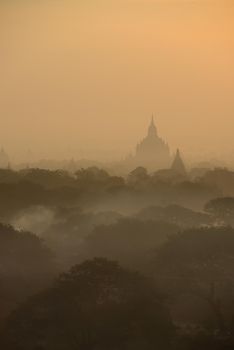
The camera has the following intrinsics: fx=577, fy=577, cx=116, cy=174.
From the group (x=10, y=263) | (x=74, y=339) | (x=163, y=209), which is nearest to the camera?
(x=74, y=339)

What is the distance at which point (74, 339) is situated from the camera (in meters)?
31.2

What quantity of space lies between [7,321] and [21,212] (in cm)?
3564

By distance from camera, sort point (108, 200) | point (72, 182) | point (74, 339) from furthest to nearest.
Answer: point (72, 182) < point (108, 200) < point (74, 339)

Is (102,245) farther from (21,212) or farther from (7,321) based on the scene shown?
(7,321)

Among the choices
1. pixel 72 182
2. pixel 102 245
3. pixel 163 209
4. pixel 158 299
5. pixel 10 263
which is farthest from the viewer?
pixel 72 182

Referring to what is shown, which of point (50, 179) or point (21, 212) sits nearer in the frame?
point (21, 212)

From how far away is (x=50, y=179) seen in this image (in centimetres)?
8506

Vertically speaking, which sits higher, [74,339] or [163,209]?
[74,339]

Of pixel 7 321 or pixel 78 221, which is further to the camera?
pixel 78 221

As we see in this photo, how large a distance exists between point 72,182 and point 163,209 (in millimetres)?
19209

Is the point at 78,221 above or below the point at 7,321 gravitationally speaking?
below

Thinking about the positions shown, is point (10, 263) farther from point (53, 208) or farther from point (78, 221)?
point (53, 208)

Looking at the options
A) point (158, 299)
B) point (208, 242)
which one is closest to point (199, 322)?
point (158, 299)

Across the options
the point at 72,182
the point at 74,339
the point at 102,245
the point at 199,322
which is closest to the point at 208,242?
the point at 102,245
